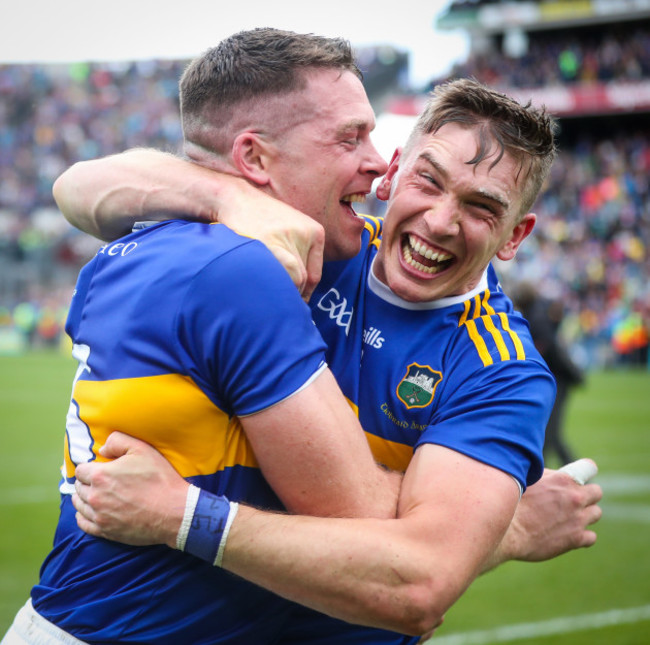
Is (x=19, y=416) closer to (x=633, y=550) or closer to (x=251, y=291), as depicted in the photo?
(x=633, y=550)

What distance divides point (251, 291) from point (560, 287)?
26922 millimetres

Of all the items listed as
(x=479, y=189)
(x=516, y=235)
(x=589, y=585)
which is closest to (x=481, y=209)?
(x=479, y=189)

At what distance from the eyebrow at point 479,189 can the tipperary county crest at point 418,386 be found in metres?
0.58

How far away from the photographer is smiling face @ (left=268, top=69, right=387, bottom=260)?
8.73 ft

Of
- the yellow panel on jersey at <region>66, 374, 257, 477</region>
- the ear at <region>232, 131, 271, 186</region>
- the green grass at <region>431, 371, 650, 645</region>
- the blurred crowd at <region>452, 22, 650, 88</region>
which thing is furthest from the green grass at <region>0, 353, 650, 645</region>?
the blurred crowd at <region>452, 22, 650, 88</region>

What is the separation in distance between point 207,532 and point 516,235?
1.56 m

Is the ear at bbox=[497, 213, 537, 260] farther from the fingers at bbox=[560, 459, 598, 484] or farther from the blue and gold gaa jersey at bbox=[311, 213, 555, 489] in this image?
the fingers at bbox=[560, 459, 598, 484]

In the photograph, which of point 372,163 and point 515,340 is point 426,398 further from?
point 372,163

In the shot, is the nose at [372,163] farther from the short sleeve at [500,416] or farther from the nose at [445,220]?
the short sleeve at [500,416]

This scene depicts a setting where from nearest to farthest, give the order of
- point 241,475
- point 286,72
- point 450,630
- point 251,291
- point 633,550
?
point 251,291 < point 241,475 < point 286,72 < point 450,630 < point 633,550

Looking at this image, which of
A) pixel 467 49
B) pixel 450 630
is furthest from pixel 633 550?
pixel 467 49

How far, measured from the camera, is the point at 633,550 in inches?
A: 301

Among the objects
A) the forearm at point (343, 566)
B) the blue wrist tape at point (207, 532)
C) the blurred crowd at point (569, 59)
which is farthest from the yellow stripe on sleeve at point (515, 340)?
the blurred crowd at point (569, 59)

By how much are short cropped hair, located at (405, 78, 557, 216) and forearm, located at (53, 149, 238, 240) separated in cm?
75
